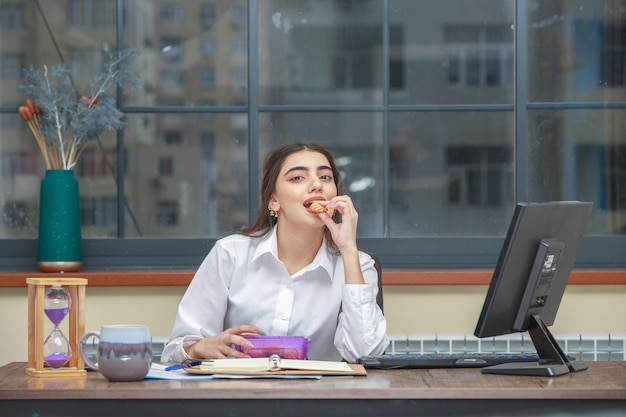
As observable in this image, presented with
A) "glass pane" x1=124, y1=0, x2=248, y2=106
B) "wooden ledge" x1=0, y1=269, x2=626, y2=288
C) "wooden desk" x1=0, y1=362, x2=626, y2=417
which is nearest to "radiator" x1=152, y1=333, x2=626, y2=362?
"wooden ledge" x1=0, y1=269, x2=626, y2=288

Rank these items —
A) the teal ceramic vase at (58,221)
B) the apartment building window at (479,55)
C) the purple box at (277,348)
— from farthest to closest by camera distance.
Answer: the apartment building window at (479,55)
the teal ceramic vase at (58,221)
the purple box at (277,348)

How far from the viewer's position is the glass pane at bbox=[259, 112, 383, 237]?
3781 mm

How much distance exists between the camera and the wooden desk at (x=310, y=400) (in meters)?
1.86

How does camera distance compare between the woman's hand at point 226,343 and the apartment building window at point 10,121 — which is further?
the apartment building window at point 10,121

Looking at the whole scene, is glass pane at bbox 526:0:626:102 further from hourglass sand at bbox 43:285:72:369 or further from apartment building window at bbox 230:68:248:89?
hourglass sand at bbox 43:285:72:369

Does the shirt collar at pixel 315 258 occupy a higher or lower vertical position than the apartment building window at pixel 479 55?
lower

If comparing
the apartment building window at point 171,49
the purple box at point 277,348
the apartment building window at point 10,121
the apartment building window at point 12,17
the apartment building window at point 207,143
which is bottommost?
the purple box at point 277,348

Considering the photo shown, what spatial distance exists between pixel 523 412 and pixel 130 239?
2109mm

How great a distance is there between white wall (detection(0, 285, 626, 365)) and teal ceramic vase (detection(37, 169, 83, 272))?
0.13m

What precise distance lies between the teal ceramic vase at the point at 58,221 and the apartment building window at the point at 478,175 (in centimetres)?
134

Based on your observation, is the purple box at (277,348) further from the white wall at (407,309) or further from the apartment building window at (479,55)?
the apartment building window at (479,55)

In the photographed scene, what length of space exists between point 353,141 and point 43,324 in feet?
6.16

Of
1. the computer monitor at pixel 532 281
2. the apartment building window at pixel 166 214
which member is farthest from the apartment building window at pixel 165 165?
the computer monitor at pixel 532 281

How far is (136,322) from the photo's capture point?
3492mm
